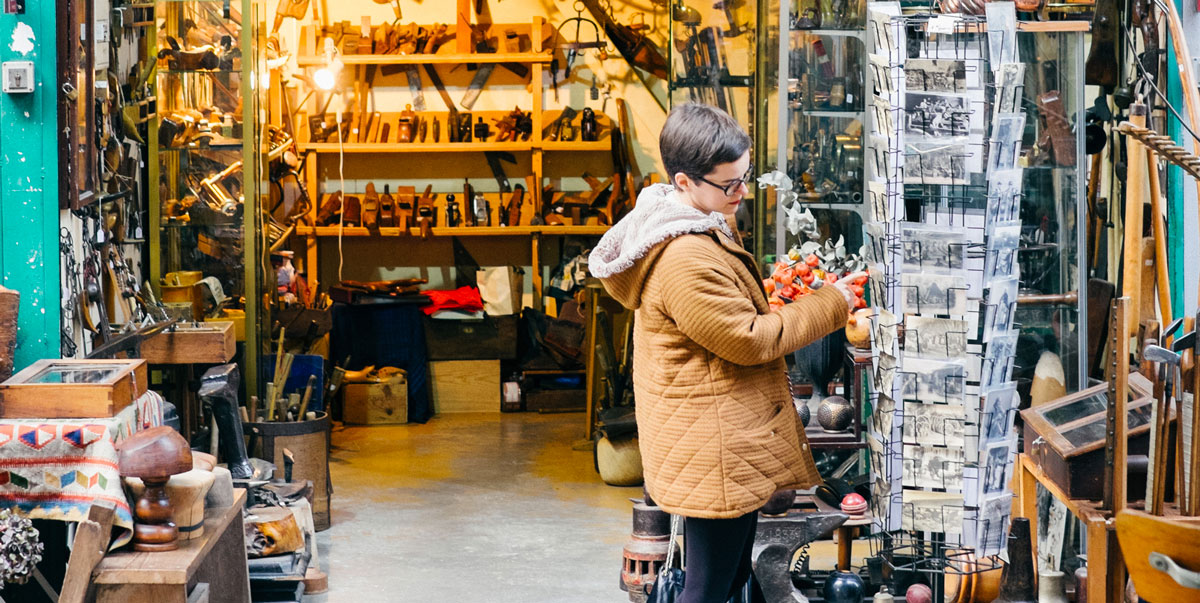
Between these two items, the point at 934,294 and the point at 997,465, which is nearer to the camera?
the point at 934,294

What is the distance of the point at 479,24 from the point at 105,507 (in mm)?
5969

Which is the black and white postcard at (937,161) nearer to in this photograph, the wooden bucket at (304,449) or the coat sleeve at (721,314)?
the coat sleeve at (721,314)

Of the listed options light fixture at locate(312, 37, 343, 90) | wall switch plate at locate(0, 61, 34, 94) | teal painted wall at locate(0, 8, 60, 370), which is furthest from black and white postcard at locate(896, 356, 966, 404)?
light fixture at locate(312, 37, 343, 90)

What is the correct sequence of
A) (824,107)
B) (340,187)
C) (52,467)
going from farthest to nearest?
1. (340,187)
2. (824,107)
3. (52,467)

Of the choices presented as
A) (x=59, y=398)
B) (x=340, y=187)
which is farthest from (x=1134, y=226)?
(x=340, y=187)

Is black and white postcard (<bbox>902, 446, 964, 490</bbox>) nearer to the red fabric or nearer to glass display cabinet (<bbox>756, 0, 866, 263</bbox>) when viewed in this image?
glass display cabinet (<bbox>756, 0, 866, 263</bbox>)

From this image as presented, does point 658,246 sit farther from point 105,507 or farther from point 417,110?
point 417,110

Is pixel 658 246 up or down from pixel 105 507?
up

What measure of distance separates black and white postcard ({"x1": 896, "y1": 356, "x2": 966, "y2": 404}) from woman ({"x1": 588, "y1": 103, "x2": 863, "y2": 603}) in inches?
31.9

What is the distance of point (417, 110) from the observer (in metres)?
9.23

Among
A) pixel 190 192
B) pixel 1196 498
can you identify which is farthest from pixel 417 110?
pixel 1196 498

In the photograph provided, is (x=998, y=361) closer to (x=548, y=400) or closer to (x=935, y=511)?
(x=935, y=511)

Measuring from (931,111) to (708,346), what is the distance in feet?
3.95

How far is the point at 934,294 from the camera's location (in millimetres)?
3943
